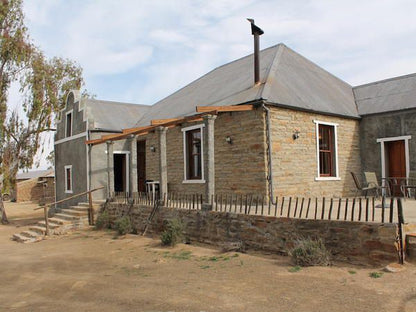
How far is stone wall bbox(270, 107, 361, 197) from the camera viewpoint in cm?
1106

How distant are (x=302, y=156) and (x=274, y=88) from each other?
2317mm

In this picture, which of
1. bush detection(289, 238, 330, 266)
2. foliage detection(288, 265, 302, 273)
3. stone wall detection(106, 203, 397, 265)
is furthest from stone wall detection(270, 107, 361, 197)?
foliage detection(288, 265, 302, 273)

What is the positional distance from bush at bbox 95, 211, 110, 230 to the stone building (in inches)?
57.4

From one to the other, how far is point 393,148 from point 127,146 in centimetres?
1133

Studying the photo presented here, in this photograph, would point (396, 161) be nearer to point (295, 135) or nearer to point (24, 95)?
point (295, 135)

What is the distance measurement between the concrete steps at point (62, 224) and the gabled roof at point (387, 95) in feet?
36.2

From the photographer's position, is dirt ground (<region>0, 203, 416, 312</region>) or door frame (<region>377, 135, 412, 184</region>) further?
door frame (<region>377, 135, 412, 184</region>)

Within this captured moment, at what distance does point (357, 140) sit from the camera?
1369 cm

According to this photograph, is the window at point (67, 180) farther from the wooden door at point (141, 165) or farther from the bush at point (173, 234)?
the bush at point (173, 234)

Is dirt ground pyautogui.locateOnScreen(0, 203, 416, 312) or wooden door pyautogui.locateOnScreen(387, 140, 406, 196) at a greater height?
wooden door pyautogui.locateOnScreen(387, 140, 406, 196)

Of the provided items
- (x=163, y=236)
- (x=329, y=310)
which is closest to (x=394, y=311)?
(x=329, y=310)

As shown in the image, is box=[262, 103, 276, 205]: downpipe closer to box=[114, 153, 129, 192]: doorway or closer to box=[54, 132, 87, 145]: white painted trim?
box=[114, 153, 129, 192]: doorway

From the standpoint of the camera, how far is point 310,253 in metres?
6.52

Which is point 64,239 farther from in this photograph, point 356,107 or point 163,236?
point 356,107
